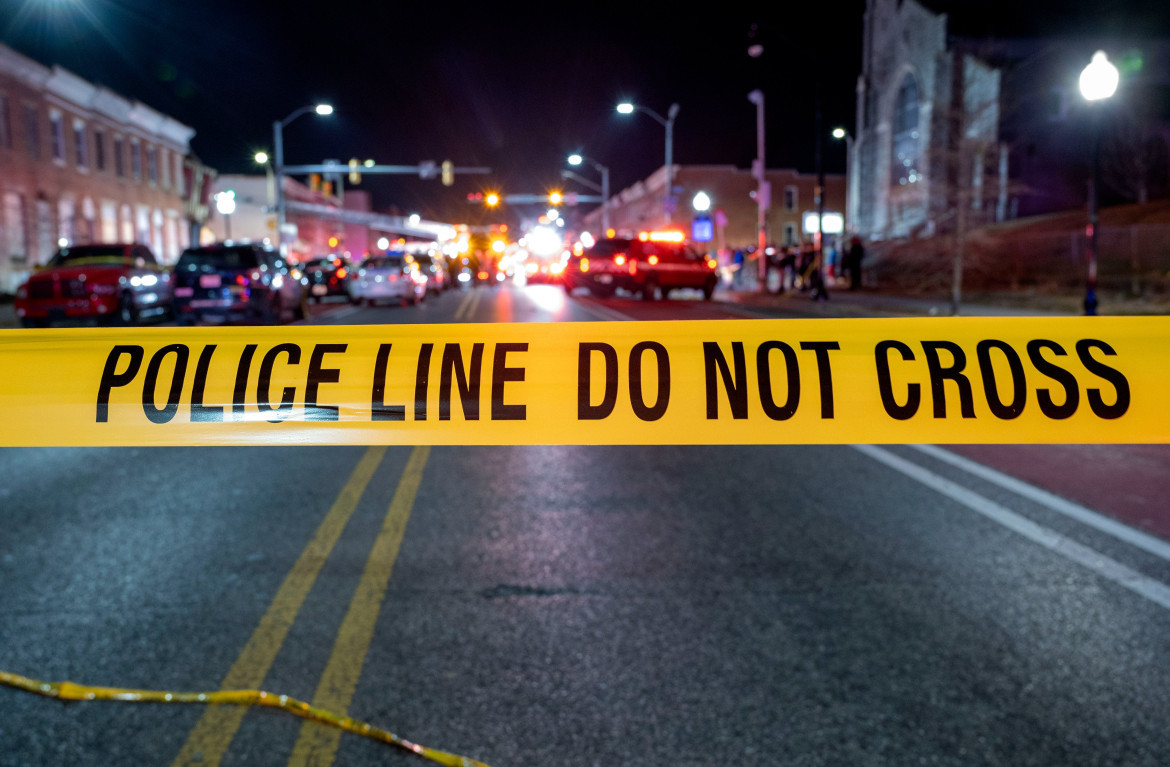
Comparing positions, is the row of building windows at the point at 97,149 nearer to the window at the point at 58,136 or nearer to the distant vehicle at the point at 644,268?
the window at the point at 58,136

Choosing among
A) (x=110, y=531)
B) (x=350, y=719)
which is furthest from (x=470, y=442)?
(x=110, y=531)

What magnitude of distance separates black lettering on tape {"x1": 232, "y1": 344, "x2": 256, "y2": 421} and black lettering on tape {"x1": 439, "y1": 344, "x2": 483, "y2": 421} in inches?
17.4

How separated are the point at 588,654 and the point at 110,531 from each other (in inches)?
223

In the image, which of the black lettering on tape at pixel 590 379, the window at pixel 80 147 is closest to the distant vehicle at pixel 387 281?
the window at pixel 80 147

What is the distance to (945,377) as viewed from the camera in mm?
2477

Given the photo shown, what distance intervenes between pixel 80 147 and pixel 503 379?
44880mm

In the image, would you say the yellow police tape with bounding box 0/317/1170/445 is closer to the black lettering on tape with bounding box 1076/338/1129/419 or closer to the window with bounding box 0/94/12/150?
the black lettering on tape with bounding box 1076/338/1129/419

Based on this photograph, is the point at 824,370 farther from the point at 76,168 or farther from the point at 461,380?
the point at 76,168

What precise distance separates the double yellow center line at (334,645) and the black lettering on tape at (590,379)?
362 cm

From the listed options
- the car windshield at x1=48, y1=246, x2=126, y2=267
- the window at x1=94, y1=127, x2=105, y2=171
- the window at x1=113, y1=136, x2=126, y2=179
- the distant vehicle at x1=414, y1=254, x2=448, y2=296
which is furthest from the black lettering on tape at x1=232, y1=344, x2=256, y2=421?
the window at x1=113, y1=136, x2=126, y2=179

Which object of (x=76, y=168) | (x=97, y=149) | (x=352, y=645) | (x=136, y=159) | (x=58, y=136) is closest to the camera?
(x=352, y=645)

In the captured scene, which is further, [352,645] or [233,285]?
[233,285]

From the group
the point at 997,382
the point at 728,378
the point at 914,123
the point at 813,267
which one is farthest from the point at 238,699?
the point at 914,123

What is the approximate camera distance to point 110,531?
10250 millimetres
